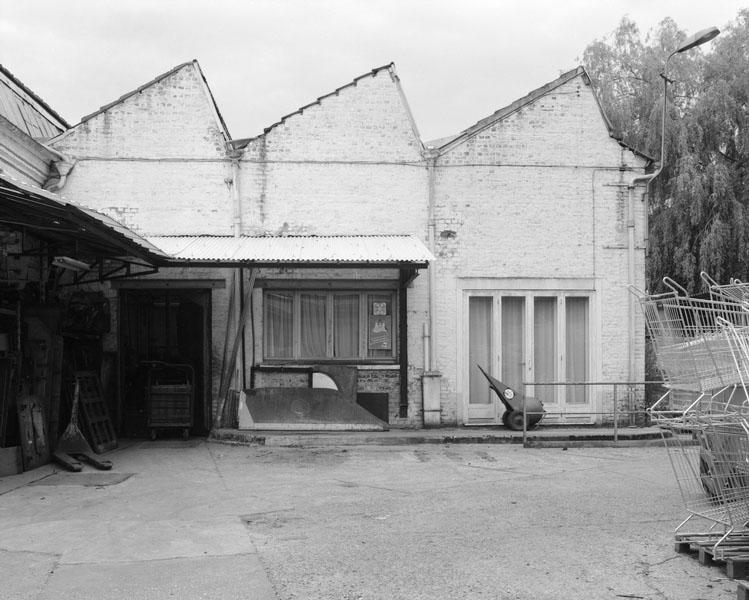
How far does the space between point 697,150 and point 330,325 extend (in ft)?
45.0

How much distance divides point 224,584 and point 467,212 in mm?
9707

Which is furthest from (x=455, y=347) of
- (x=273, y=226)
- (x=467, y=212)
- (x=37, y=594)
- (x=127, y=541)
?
(x=37, y=594)

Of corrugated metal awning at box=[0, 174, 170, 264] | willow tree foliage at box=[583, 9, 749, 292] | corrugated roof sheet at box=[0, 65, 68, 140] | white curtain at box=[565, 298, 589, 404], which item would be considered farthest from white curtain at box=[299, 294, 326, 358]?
willow tree foliage at box=[583, 9, 749, 292]

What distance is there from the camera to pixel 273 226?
1407 cm

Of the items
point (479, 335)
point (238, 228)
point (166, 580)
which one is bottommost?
point (166, 580)

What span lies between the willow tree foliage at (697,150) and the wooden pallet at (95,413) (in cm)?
1607

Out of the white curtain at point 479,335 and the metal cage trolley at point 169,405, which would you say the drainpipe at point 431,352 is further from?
the metal cage trolley at point 169,405

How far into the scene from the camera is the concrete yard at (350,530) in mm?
5566

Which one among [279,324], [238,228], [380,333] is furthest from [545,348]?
[238,228]

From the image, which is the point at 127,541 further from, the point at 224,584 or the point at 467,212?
the point at 467,212

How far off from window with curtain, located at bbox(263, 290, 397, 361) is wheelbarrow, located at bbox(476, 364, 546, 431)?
1896 millimetres

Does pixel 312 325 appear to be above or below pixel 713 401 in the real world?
above

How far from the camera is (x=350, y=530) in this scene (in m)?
7.13

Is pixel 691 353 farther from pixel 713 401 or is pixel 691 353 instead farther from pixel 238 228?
pixel 238 228
